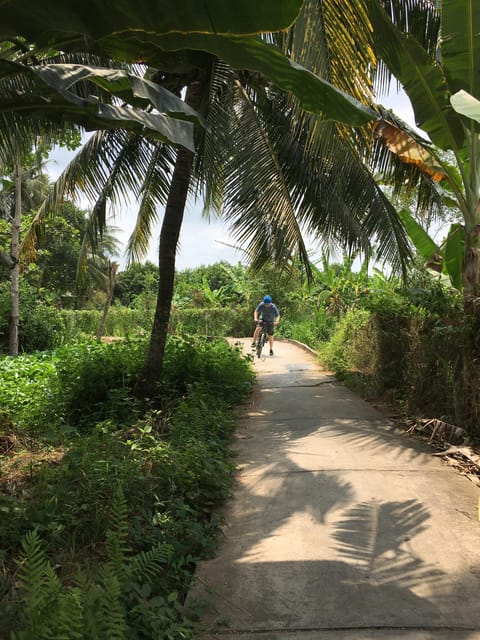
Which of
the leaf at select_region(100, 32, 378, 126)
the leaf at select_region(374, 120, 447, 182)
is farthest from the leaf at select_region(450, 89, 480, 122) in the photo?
the leaf at select_region(374, 120, 447, 182)

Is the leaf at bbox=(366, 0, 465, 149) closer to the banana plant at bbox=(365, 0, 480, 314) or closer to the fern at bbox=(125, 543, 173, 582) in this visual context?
the banana plant at bbox=(365, 0, 480, 314)

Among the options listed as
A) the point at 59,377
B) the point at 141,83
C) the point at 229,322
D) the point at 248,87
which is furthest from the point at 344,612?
the point at 229,322

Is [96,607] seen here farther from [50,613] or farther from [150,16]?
[150,16]

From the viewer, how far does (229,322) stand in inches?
1002

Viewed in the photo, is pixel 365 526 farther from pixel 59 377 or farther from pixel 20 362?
pixel 20 362

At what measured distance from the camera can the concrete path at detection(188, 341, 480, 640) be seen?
2.43 meters

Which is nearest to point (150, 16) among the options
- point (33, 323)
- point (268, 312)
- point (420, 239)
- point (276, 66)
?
point (276, 66)

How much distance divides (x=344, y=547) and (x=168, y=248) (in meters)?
4.84

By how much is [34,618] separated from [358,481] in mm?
3092

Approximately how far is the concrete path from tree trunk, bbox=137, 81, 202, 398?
6.52 ft

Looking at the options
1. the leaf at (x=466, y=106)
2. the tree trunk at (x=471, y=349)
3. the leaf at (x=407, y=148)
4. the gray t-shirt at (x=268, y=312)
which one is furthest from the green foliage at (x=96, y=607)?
the gray t-shirt at (x=268, y=312)

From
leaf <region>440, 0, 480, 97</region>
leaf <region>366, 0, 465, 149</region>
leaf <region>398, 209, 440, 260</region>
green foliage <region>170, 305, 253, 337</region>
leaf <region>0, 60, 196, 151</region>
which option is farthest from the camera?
green foliage <region>170, 305, 253, 337</region>

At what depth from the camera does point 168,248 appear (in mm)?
7070

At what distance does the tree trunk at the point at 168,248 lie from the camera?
705 cm
